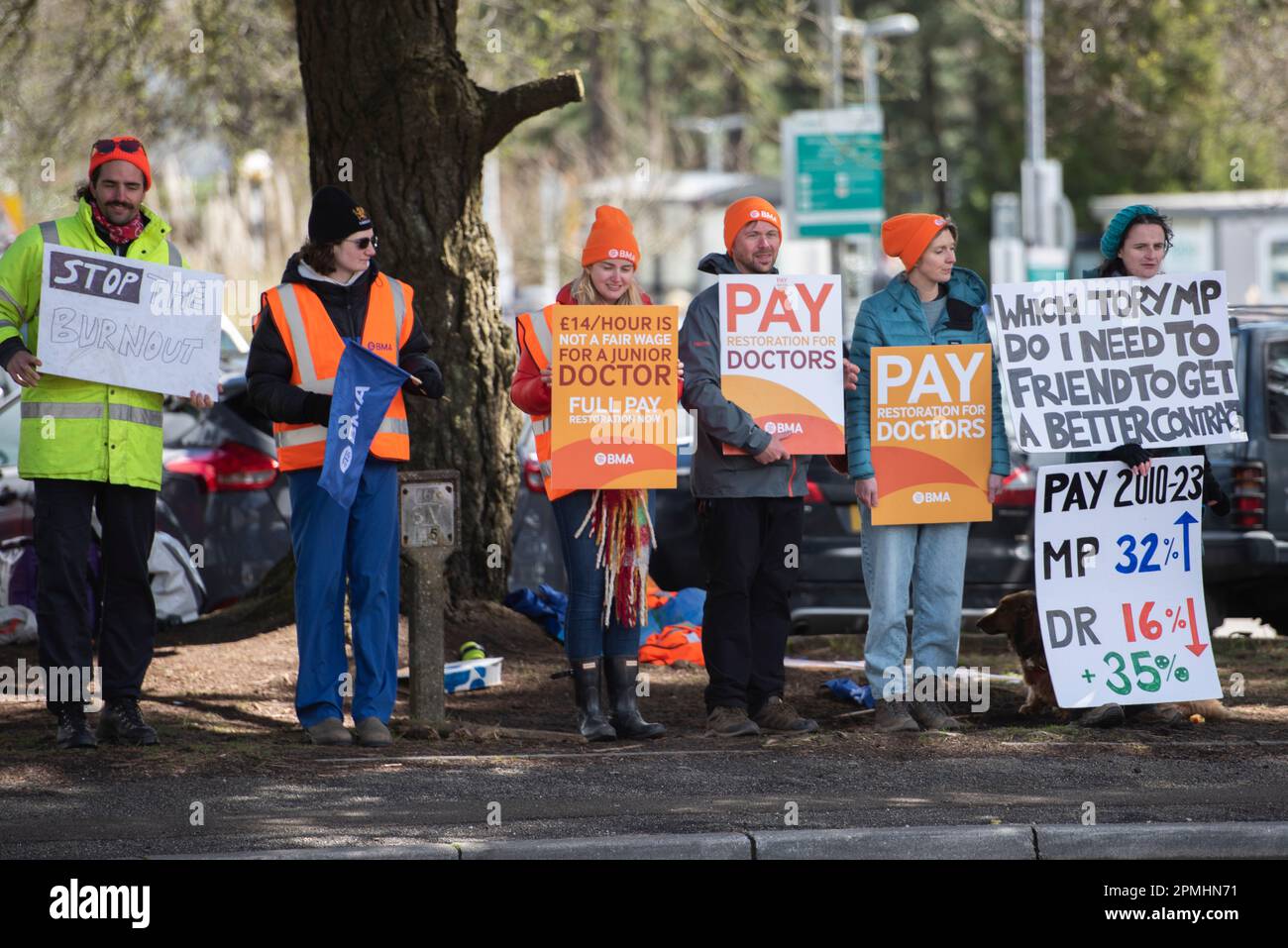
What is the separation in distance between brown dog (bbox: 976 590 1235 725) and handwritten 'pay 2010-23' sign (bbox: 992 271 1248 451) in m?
0.79

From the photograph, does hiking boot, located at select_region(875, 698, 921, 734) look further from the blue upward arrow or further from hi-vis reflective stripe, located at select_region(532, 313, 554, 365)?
hi-vis reflective stripe, located at select_region(532, 313, 554, 365)

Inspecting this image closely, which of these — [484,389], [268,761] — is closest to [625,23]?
[484,389]

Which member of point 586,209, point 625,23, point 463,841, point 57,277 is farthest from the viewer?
point 586,209

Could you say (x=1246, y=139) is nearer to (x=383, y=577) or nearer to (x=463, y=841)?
(x=383, y=577)

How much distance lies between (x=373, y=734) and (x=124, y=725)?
0.97 meters

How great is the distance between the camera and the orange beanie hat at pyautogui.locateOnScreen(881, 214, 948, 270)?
305 inches

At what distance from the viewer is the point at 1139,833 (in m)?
5.96

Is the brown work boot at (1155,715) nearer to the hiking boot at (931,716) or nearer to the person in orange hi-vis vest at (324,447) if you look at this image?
the hiking boot at (931,716)

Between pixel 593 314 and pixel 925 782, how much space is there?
223 cm

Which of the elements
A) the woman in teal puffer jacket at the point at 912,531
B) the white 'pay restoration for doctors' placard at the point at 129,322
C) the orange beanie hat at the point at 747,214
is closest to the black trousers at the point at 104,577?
the white 'pay restoration for doctors' placard at the point at 129,322

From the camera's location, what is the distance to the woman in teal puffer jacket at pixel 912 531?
7875 mm

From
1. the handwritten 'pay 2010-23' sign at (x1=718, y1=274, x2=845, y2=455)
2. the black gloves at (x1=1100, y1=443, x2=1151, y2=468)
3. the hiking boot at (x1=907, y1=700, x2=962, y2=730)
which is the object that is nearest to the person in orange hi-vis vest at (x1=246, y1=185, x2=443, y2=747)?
the handwritten 'pay 2010-23' sign at (x1=718, y1=274, x2=845, y2=455)

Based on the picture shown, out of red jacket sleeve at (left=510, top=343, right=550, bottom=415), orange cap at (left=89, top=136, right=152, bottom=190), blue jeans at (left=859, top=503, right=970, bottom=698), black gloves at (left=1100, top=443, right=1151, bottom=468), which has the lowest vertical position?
blue jeans at (left=859, top=503, right=970, bottom=698)

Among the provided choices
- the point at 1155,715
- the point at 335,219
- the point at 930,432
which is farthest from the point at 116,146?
the point at 1155,715
